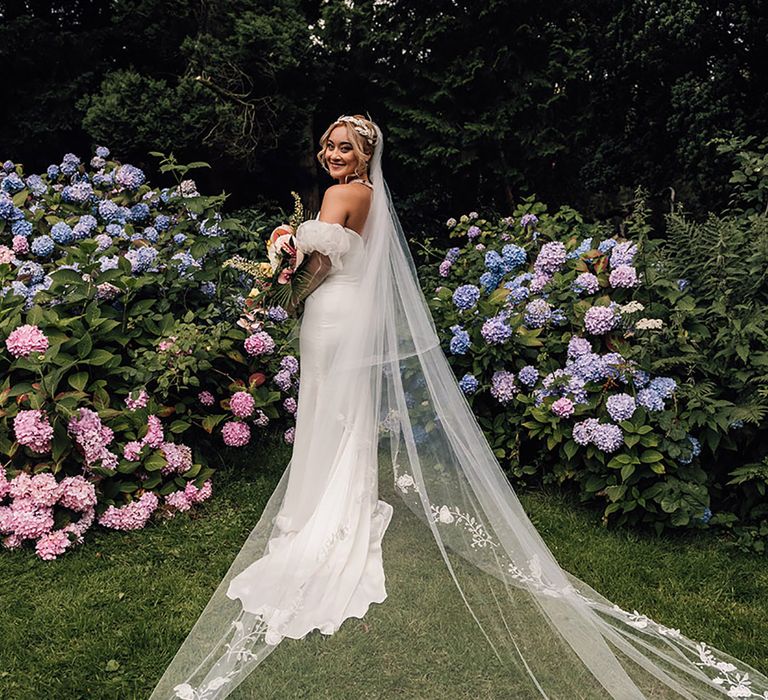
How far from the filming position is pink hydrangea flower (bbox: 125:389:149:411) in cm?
376

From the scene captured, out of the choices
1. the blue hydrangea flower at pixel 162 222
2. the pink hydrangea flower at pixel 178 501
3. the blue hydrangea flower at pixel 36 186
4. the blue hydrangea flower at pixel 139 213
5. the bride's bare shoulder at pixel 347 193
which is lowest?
the pink hydrangea flower at pixel 178 501

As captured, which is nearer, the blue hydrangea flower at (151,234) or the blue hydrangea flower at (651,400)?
the blue hydrangea flower at (651,400)

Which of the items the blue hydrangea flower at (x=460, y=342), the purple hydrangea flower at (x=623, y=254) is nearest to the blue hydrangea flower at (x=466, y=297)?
the blue hydrangea flower at (x=460, y=342)

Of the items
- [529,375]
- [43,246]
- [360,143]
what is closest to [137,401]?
[43,246]

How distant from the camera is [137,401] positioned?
3762 millimetres

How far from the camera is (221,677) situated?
2.48 m

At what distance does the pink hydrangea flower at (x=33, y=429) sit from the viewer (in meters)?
3.37

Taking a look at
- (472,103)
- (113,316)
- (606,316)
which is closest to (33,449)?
(113,316)

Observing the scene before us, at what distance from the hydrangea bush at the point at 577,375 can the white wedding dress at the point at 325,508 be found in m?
1.21

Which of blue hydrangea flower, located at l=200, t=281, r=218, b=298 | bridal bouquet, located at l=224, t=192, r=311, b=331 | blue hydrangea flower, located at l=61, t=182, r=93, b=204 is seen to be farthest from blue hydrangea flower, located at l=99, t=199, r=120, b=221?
bridal bouquet, located at l=224, t=192, r=311, b=331

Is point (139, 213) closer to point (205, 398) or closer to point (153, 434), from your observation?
point (205, 398)

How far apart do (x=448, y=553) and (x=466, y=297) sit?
1947mm

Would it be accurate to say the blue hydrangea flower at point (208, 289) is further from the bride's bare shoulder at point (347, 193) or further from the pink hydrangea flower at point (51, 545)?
the pink hydrangea flower at point (51, 545)

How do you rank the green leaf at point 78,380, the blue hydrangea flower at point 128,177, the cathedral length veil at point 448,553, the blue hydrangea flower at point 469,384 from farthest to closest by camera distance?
the blue hydrangea flower at point 128,177 → the blue hydrangea flower at point 469,384 → the green leaf at point 78,380 → the cathedral length veil at point 448,553
